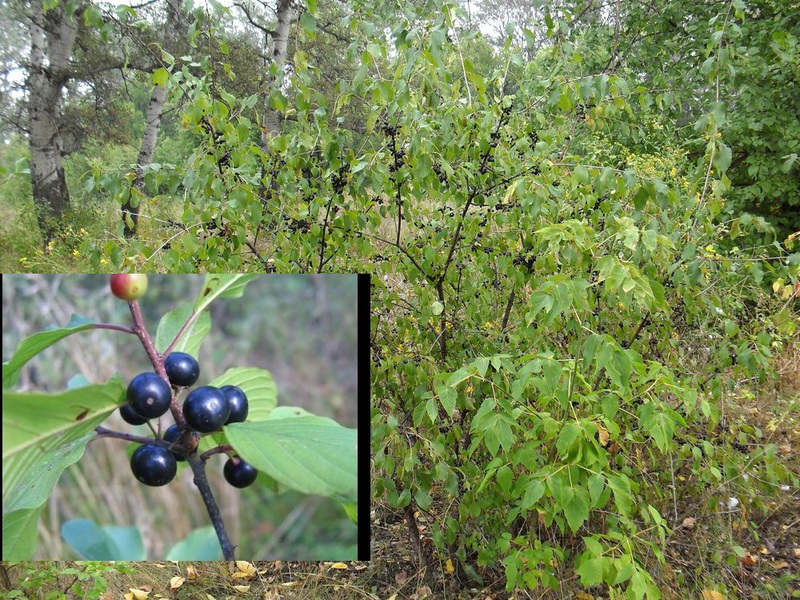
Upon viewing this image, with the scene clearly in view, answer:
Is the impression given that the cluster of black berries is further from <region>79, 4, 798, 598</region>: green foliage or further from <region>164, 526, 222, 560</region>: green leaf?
<region>79, 4, 798, 598</region>: green foliage

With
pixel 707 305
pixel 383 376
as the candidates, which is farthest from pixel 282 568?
pixel 707 305

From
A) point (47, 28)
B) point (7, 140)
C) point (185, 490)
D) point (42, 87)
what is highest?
point (47, 28)

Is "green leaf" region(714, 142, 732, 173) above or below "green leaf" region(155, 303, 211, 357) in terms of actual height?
above

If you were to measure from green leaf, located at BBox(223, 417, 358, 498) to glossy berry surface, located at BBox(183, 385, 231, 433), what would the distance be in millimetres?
29

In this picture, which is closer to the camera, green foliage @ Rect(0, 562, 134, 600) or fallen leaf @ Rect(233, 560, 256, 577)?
green foliage @ Rect(0, 562, 134, 600)

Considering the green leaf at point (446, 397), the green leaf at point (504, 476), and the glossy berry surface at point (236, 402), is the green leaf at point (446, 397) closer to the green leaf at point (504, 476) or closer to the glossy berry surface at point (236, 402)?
the green leaf at point (504, 476)

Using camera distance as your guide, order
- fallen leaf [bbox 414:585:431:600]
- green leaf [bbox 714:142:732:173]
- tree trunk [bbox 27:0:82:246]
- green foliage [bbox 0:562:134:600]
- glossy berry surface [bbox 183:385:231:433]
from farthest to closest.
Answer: tree trunk [bbox 27:0:82:246]
fallen leaf [bbox 414:585:431:600]
green foliage [bbox 0:562:134:600]
green leaf [bbox 714:142:732:173]
glossy berry surface [bbox 183:385:231:433]

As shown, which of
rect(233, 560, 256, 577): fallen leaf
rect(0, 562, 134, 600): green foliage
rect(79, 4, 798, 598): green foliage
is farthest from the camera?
rect(233, 560, 256, 577): fallen leaf

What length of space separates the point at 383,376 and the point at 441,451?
42 centimetres

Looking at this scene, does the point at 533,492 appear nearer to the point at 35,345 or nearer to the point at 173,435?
the point at 173,435

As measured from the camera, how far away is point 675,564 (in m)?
2.58

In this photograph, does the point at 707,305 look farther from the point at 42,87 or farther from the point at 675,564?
the point at 42,87

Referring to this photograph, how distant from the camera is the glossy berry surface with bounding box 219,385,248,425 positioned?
4.27ft

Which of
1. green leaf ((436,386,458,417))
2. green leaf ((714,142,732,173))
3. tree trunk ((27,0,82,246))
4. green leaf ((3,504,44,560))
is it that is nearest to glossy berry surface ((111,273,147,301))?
green leaf ((3,504,44,560))
